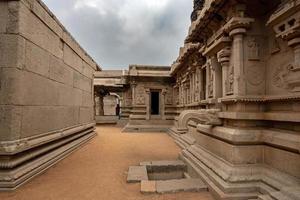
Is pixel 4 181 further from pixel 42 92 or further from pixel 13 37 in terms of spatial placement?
pixel 13 37

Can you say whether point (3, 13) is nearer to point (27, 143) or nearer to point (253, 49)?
point (27, 143)

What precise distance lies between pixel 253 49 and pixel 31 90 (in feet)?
15.3

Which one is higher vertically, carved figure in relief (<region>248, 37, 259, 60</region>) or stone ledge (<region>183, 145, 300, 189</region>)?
carved figure in relief (<region>248, 37, 259, 60</region>)

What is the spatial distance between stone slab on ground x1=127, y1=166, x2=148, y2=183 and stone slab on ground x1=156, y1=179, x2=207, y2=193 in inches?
19.6

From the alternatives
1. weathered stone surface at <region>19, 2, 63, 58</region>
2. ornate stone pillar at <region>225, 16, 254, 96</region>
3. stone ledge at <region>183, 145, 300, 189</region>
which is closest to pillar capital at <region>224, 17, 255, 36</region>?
ornate stone pillar at <region>225, 16, 254, 96</region>

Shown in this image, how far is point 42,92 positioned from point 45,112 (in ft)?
1.76

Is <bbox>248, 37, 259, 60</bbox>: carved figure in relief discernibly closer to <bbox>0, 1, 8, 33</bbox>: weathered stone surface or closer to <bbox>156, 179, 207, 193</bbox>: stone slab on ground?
<bbox>156, 179, 207, 193</bbox>: stone slab on ground

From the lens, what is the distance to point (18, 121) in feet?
14.7

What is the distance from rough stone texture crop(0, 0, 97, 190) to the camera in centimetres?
433

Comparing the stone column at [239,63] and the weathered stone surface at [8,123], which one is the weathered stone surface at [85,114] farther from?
the stone column at [239,63]

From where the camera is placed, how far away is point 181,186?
409 centimetres

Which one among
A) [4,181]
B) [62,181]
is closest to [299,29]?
[62,181]

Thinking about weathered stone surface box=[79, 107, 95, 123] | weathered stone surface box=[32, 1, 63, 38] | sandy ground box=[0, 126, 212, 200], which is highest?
weathered stone surface box=[32, 1, 63, 38]

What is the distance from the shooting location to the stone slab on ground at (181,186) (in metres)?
3.95
